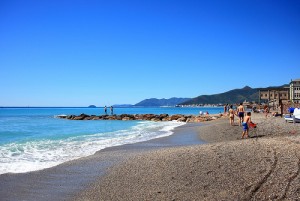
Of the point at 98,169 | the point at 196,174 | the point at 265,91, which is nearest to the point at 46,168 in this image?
the point at 98,169

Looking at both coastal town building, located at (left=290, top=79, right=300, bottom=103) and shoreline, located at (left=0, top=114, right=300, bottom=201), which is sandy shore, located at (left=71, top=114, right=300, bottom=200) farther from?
coastal town building, located at (left=290, top=79, right=300, bottom=103)

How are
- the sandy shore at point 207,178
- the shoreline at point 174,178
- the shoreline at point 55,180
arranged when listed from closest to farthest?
the sandy shore at point 207,178
the shoreline at point 174,178
the shoreline at point 55,180

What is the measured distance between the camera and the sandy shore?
5.46 meters

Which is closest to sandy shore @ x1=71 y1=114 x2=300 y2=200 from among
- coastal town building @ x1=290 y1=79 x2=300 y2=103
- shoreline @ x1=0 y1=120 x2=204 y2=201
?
shoreline @ x1=0 y1=120 x2=204 y2=201

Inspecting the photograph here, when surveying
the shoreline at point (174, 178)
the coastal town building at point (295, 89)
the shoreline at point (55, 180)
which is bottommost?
the shoreline at point (55, 180)

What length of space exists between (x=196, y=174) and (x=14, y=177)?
15.5 feet

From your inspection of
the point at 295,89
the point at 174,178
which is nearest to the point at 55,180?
the point at 174,178

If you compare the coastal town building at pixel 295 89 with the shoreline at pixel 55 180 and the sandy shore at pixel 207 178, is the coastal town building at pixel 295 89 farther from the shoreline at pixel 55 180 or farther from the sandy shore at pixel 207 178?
the shoreline at pixel 55 180

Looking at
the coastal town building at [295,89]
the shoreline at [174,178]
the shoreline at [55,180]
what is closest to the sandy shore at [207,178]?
the shoreline at [174,178]

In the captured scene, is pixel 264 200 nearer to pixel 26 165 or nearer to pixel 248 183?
pixel 248 183

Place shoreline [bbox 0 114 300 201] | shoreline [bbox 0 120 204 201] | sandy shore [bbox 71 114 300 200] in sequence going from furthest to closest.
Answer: shoreline [bbox 0 120 204 201], shoreline [bbox 0 114 300 201], sandy shore [bbox 71 114 300 200]

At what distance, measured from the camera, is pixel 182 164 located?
26.9 feet

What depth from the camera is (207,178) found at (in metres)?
6.55

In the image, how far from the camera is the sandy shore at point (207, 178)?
215 inches
